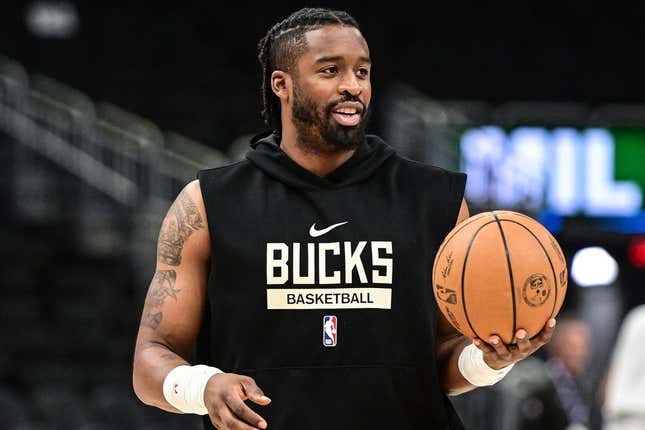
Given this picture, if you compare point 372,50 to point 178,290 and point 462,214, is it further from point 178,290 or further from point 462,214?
point 178,290

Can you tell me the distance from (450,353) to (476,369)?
218mm

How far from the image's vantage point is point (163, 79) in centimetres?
1722

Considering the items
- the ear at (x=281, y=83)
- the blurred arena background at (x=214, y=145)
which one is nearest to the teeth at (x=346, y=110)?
the ear at (x=281, y=83)

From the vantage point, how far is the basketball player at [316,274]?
10.9ft

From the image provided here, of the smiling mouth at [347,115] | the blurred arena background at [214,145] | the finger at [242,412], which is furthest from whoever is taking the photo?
the blurred arena background at [214,145]

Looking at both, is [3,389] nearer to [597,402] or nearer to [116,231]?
[116,231]

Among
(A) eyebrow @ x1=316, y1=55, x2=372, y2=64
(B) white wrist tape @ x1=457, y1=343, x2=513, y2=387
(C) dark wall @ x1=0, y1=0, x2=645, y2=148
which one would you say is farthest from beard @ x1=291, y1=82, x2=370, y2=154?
(C) dark wall @ x1=0, y1=0, x2=645, y2=148

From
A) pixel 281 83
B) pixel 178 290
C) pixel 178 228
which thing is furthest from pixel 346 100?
pixel 178 290

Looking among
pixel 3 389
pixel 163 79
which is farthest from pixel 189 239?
pixel 163 79

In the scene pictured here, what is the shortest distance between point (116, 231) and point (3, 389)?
2.69 metres

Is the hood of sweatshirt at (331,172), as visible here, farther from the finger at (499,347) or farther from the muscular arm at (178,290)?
the finger at (499,347)

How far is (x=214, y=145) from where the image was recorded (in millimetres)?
16656

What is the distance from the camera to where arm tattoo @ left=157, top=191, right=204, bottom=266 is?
3516 mm

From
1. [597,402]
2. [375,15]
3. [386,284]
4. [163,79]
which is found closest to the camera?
[386,284]
